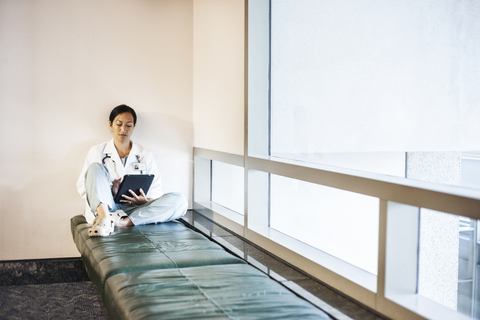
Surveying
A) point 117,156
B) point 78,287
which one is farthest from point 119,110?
point 78,287

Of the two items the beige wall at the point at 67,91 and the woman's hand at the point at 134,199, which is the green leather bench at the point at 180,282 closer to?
the woman's hand at the point at 134,199

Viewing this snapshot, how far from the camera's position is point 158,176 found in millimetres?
3650

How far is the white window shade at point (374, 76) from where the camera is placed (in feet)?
5.03

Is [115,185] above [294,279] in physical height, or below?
above

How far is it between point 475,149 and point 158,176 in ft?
8.56

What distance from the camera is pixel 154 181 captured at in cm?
360

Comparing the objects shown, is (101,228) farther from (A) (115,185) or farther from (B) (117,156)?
(B) (117,156)

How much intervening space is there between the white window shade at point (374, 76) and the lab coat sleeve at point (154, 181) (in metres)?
1.10

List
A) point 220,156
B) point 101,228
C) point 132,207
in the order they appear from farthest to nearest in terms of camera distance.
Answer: point 220,156 < point 132,207 < point 101,228

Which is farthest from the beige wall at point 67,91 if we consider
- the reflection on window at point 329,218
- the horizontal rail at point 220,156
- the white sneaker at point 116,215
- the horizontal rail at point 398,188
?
the horizontal rail at point 398,188

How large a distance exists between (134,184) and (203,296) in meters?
1.70

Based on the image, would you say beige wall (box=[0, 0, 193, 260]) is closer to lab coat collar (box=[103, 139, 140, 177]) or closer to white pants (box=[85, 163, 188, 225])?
lab coat collar (box=[103, 139, 140, 177])

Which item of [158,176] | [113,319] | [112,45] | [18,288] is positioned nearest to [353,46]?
[113,319]

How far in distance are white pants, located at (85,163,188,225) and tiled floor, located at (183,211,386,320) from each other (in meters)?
0.24
